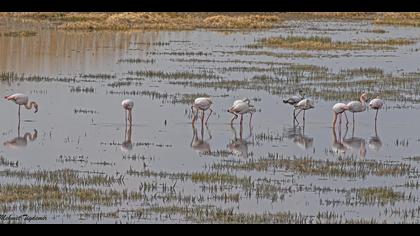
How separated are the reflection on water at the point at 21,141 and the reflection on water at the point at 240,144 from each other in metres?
3.85

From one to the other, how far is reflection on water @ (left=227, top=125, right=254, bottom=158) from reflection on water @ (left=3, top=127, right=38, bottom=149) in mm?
3850

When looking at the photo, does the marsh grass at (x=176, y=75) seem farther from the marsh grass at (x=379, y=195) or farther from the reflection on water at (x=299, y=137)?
the marsh grass at (x=379, y=195)

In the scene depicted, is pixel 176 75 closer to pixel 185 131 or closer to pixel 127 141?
pixel 185 131

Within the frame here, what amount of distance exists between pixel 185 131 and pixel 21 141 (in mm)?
3456

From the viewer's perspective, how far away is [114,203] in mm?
9688

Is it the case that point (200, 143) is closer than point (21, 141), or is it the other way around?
point (21, 141)

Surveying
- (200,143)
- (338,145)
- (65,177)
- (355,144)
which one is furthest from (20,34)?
(65,177)

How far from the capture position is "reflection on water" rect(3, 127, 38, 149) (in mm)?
14416

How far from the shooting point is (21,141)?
14.9 metres

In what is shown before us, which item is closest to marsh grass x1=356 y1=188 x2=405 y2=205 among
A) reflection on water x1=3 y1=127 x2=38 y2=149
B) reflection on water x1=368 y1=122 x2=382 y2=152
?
reflection on water x1=368 y1=122 x2=382 y2=152

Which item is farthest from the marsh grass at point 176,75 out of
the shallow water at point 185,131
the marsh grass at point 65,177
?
the marsh grass at point 65,177

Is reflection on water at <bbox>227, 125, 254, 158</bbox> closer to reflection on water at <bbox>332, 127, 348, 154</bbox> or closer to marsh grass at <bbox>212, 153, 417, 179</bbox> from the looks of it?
marsh grass at <bbox>212, 153, 417, 179</bbox>

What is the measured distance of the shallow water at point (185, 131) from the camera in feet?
34.4
